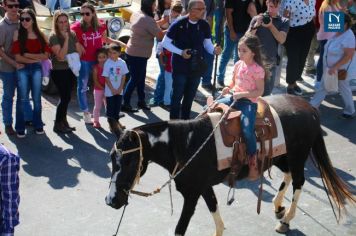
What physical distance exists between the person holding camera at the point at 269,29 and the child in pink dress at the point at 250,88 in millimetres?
2746

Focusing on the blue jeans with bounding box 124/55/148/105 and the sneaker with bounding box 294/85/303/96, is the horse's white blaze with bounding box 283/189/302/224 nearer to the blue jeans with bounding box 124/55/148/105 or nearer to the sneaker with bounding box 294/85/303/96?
the blue jeans with bounding box 124/55/148/105

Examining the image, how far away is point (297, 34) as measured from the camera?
9734 millimetres

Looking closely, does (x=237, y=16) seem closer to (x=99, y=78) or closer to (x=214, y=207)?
(x=99, y=78)

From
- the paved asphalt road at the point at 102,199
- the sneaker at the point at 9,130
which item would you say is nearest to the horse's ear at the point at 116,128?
the paved asphalt road at the point at 102,199

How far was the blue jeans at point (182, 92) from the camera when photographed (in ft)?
25.3

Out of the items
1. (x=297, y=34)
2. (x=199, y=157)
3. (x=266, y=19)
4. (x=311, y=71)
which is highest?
(x=266, y=19)

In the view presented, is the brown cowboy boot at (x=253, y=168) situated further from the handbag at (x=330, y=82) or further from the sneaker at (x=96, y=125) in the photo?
the handbag at (x=330, y=82)

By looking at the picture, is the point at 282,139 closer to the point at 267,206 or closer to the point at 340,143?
the point at 267,206

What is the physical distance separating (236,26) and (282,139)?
488 cm

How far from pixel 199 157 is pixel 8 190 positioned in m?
1.95

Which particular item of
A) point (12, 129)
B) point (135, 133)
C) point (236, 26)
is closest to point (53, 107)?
point (12, 129)

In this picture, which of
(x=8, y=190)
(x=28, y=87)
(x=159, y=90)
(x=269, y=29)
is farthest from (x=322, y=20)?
(x=8, y=190)

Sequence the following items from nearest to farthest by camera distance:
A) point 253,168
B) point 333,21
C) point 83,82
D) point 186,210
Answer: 1. point 186,210
2. point 253,168
3. point 83,82
4. point 333,21

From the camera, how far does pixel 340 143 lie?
26.3 ft
